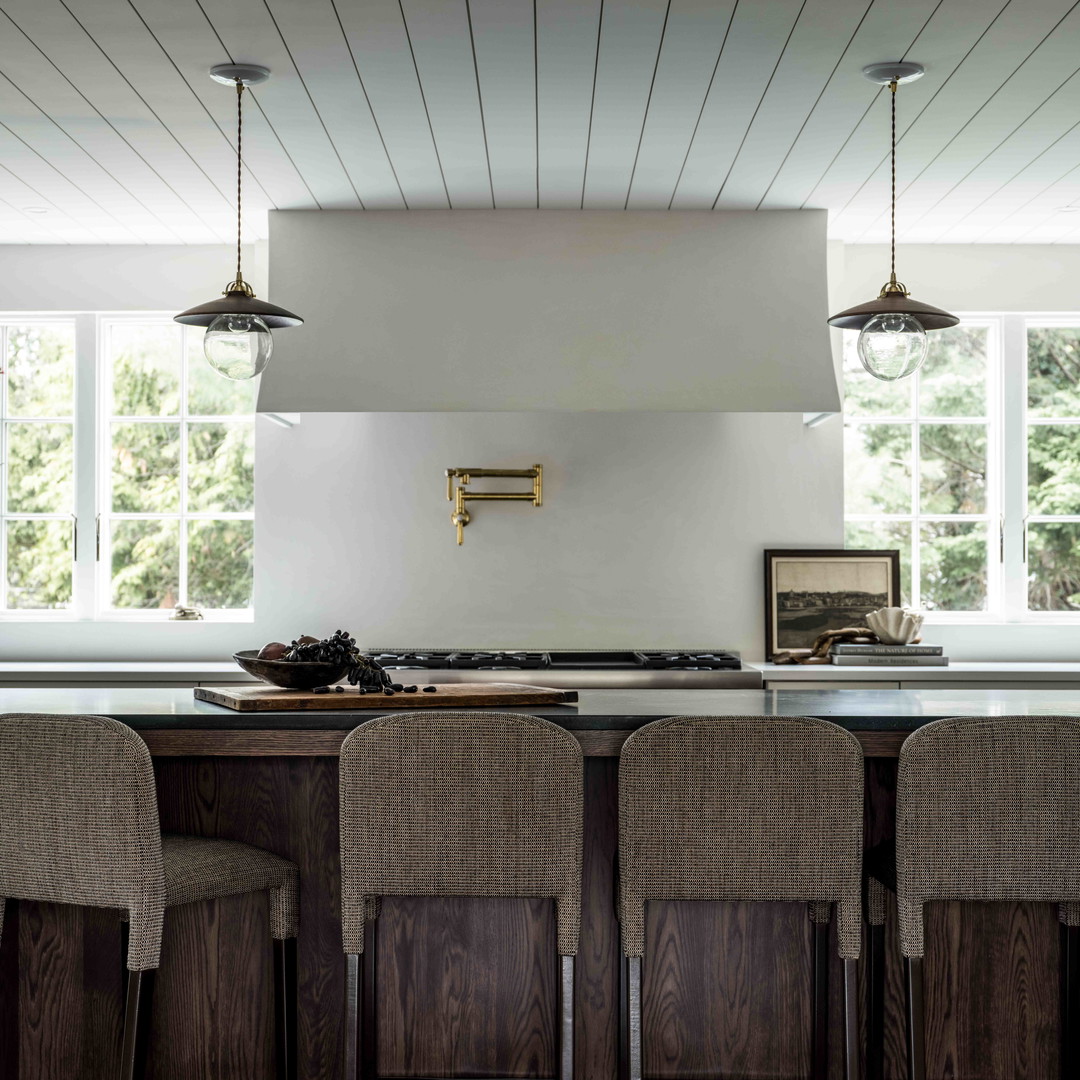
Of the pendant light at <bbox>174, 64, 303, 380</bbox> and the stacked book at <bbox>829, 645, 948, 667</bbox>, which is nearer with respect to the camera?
the pendant light at <bbox>174, 64, 303, 380</bbox>

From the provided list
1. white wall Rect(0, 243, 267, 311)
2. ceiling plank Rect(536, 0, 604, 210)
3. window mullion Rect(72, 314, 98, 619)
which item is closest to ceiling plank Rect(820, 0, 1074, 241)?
ceiling plank Rect(536, 0, 604, 210)

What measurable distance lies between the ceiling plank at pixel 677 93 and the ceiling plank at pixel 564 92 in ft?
0.58

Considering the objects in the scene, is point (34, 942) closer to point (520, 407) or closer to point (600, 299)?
point (520, 407)

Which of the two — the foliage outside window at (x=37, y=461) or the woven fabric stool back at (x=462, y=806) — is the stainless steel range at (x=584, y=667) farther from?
the woven fabric stool back at (x=462, y=806)

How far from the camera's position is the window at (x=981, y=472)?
15.4 ft

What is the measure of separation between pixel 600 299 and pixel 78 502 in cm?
232

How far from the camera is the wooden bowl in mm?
2328

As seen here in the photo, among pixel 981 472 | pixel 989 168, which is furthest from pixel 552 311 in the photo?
pixel 981 472

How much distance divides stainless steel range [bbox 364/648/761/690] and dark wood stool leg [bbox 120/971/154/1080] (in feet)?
6.25

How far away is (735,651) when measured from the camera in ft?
14.7

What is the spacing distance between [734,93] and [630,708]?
172cm

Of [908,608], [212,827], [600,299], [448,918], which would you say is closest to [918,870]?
[448,918]

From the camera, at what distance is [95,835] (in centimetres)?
189

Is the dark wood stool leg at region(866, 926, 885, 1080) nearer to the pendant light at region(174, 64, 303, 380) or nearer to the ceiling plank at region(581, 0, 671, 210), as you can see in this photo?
the pendant light at region(174, 64, 303, 380)
